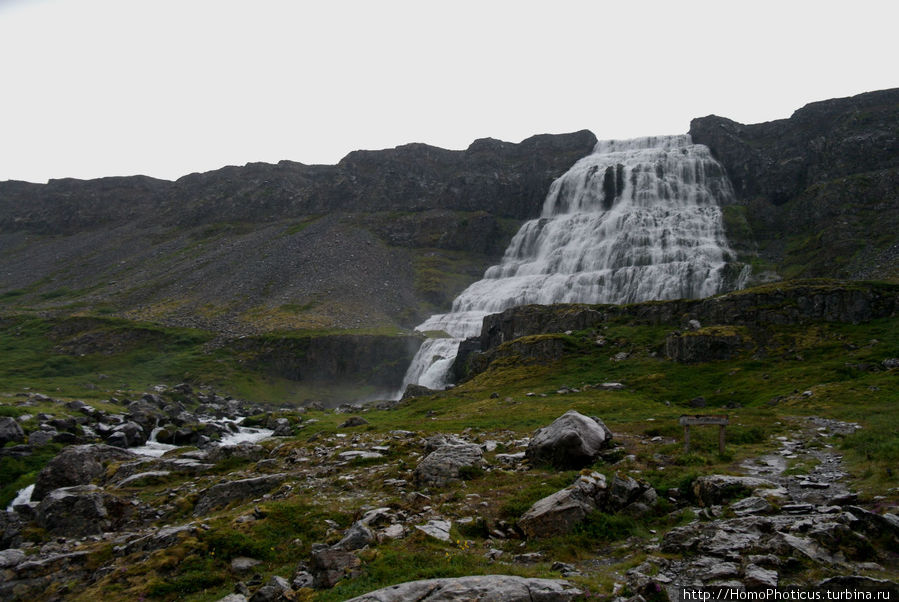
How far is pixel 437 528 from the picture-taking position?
13.7 meters

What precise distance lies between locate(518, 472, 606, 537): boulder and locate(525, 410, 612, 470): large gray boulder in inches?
157

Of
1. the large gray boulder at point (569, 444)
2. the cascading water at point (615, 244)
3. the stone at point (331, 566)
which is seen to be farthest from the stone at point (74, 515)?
the cascading water at point (615, 244)

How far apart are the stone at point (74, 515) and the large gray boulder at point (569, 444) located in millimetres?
15382

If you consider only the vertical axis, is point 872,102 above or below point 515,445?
above

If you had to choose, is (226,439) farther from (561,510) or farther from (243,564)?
(561,510)

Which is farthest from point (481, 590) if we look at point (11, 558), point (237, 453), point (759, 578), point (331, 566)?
point (237, 453)

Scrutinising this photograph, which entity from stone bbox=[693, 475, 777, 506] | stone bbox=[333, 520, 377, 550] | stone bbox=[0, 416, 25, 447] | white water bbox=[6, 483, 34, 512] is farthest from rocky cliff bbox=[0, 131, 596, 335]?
stone bbox=[693, 475, 777, 506]

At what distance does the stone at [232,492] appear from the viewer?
1955 centimetres

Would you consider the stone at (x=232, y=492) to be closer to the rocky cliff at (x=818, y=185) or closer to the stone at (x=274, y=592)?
the stone at (x=274, y=592)

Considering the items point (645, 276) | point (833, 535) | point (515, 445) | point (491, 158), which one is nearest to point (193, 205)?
point (491, 158)

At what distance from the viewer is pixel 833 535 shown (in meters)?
10.1

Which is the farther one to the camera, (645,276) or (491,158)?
(491,158)

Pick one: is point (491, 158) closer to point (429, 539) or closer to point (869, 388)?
point (869, 388)

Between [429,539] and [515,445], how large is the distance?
1138 cm
